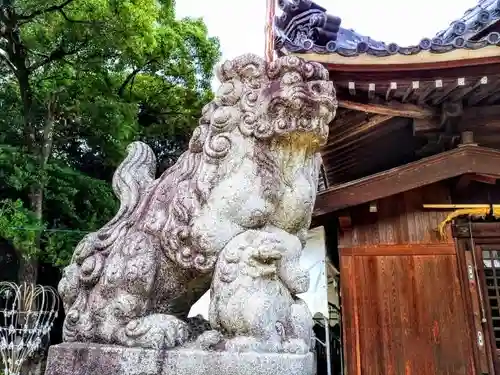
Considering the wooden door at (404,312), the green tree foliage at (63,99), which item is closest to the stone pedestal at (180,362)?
the wooden door at (404,312)

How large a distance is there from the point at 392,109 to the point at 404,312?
235 cm

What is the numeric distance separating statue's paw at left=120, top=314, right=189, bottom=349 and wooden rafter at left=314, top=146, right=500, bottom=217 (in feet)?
10.0

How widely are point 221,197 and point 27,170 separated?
788 centimetres

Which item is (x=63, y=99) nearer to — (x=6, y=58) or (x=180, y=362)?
(x=6, y=58)

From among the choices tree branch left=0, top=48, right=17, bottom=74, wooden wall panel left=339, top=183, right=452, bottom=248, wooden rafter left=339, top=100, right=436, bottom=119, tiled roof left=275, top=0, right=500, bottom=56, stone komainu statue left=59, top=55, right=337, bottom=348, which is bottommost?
stone komainu statue left=59, top=55, right=337, bottom=348

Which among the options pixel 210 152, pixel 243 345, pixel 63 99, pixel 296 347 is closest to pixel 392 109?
pixel 210 152

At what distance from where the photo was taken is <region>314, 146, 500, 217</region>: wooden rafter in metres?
4.51

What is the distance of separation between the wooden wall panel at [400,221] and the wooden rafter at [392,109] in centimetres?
113

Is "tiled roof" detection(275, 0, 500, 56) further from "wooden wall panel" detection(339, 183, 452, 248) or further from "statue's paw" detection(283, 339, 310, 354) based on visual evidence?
"statue's paw" detection(283, 339, 310, 354)

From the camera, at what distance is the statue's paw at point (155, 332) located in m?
1.86

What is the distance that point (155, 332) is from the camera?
1.87 meters

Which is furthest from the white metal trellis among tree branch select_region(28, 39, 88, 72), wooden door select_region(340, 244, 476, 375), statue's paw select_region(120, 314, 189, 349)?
statue's paw select_region(120, 314, 189, 349)

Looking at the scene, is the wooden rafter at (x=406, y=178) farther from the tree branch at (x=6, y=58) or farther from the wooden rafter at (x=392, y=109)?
the tree branch at (x=6, y=58)

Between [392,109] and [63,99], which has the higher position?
[63,99]
